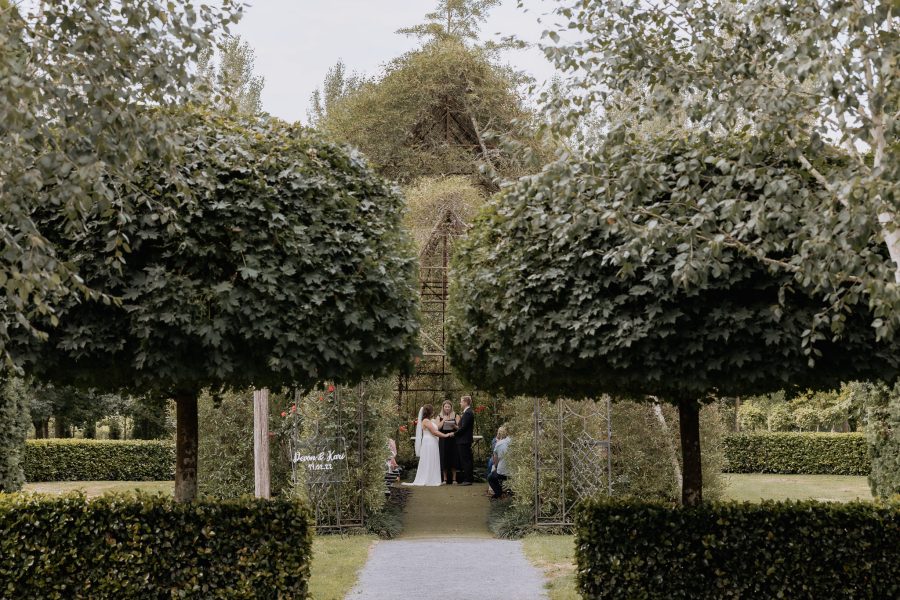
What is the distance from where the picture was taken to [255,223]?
619 cm

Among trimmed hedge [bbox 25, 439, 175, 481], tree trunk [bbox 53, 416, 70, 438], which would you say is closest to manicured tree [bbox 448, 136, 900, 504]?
trimmed hedge [bbox 25, 439, 175, 481]

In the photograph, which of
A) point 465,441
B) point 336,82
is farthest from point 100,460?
point 336,82

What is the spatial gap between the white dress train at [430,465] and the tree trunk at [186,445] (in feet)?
31.1

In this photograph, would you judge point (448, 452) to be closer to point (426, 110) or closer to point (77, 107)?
point (426, 110)

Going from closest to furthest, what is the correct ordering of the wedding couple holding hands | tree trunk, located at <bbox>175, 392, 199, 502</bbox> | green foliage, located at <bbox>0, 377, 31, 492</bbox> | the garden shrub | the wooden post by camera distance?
tree trunk, located at <bbox>175, 392, 199, 502</bbox>
the wooden post
the garden shrub
green foliage, located at <bbox>0, 377, 31, 492</bbox>
the wedding couple holding hands

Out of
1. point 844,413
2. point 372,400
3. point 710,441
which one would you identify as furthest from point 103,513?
point 844,413

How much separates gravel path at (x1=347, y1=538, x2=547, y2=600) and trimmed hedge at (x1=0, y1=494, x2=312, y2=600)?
1812 mm

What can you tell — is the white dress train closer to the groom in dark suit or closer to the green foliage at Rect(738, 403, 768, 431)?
the groom in dark suit

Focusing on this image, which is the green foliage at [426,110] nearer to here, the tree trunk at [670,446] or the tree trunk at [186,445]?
the tree trunk at [670,446]

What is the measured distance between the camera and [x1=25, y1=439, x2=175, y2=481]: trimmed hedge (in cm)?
2159

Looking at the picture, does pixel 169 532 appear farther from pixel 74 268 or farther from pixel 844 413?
pixel 844 413

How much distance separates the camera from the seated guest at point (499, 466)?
14805 mm

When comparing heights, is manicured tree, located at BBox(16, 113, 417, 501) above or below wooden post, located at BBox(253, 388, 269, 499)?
above


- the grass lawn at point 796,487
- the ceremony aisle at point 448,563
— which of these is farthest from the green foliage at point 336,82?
the ceremony aisle at point 448,563
